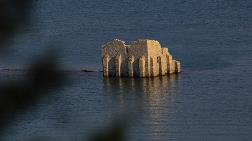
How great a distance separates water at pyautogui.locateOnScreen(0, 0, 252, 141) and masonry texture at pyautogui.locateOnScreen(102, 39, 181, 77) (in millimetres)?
311

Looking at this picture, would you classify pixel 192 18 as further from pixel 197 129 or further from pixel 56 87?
pixel 56 87

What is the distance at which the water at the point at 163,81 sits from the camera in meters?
9.23

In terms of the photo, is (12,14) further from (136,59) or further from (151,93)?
(151,93)

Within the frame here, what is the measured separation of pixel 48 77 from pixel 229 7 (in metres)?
83.6

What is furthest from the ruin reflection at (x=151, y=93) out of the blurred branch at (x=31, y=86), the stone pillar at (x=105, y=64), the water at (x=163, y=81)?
the blurred branch at (x=31, y=86)

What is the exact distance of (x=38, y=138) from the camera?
3.48m

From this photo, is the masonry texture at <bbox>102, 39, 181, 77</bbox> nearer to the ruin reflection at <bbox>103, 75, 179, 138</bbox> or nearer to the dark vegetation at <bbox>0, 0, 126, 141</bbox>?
the ruin reflection at <bbox>103, 75, 179, 138</bbox>

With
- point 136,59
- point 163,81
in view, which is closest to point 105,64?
point 136,59

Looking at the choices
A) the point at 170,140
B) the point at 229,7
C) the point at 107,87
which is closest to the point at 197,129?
the point at 170,140

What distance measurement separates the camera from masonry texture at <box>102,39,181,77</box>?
1382 inches

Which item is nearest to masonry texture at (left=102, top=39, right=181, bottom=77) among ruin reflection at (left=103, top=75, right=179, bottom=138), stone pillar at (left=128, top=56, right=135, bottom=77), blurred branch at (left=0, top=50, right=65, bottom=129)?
stone pillar at (left=128, top=56, right=135, bottom=77)

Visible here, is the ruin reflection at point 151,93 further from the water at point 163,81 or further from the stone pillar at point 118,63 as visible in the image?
the stone pillar at point 118,63

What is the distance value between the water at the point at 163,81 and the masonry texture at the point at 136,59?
31 centimetres

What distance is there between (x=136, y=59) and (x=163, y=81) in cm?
174
